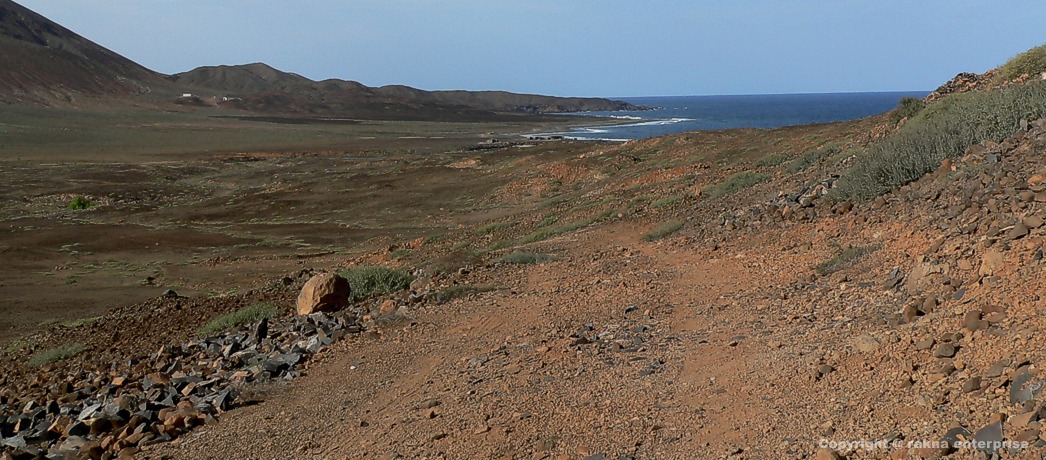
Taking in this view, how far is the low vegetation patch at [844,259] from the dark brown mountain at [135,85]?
11449 cm

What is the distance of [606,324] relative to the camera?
7027mm

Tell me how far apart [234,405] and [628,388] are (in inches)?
139

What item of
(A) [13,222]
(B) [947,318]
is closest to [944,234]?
(B) [947,318]

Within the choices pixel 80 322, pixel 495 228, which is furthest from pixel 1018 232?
pixel 80 322

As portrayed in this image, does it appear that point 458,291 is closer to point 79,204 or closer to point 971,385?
point 971,385

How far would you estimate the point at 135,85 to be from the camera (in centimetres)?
12788

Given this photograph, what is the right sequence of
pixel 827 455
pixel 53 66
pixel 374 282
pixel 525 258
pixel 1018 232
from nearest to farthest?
pixel 827 455, pixel 1018 232, pixel 525 258, pixel 374 282, pixel 53 66

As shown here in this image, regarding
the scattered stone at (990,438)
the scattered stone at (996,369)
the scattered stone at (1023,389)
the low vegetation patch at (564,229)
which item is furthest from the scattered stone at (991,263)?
the low vegetation patch at (564,229)

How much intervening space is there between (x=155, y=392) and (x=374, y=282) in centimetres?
375

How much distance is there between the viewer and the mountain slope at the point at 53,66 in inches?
4149

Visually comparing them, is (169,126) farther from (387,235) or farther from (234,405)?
(234,405)

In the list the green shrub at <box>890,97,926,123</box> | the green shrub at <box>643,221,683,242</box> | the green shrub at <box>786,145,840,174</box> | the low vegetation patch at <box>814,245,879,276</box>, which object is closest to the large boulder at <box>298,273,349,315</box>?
the green shrub at <box>643,221,683,242</box>

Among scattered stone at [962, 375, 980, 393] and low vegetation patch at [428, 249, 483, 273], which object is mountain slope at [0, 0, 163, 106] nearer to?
low vegetation patch at [428, 249, 483, 273]

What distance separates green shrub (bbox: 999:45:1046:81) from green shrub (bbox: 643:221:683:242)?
20.7ft
